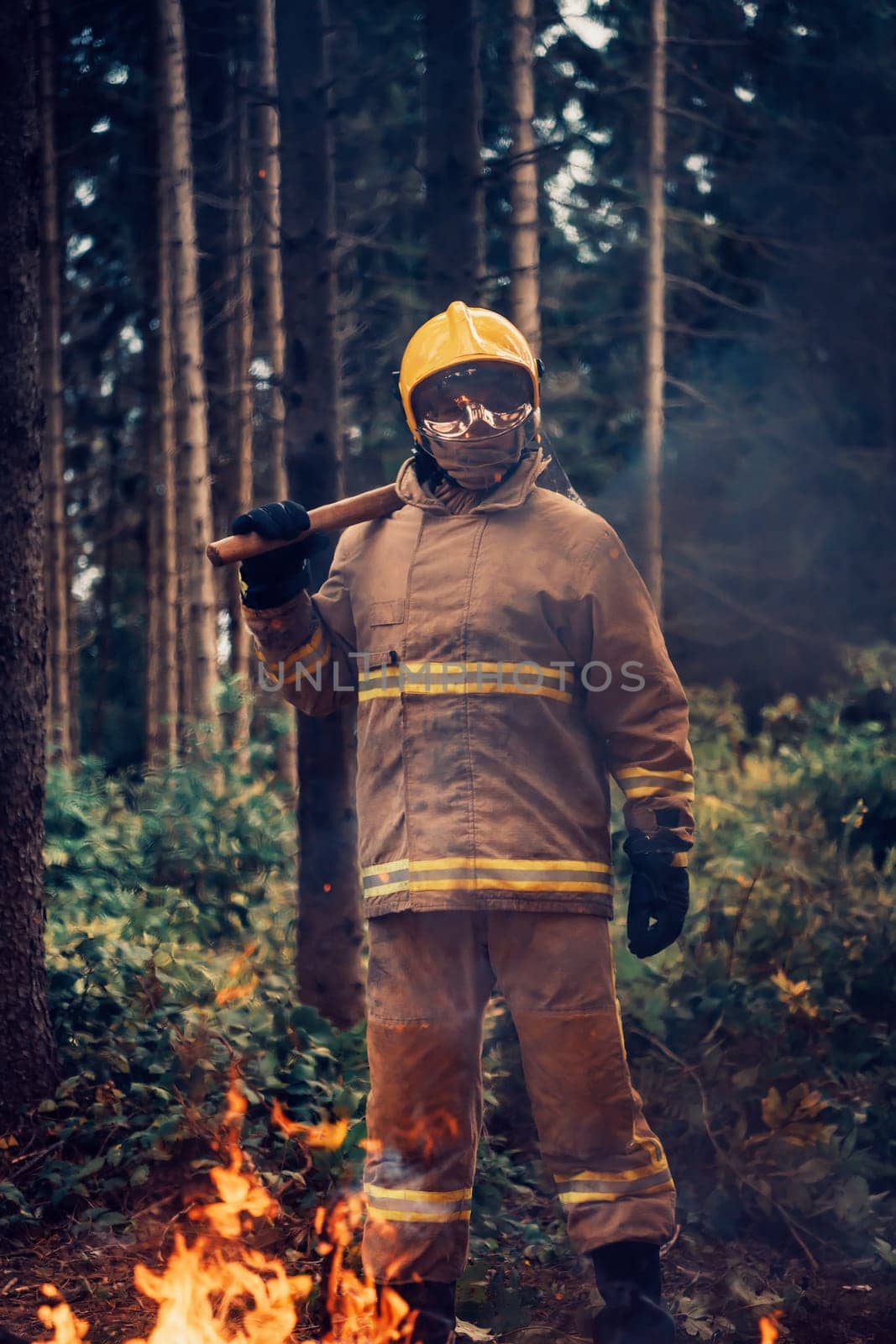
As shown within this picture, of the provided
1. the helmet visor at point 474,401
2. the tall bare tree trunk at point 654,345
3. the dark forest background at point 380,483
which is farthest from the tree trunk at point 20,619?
the tall bare tree trunk at point 654,345

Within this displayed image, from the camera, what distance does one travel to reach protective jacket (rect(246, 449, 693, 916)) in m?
3.37

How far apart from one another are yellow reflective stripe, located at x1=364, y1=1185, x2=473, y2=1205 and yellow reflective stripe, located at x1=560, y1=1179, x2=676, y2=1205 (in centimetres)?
29

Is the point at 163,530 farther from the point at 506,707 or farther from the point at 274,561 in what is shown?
the point at 506,707

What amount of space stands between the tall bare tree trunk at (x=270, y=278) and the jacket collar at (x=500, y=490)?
187 centimetres

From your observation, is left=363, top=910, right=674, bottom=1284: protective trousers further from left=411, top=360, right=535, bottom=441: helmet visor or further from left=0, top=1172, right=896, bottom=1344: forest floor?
left=411, top=360, right=535, bottom=441: helmet visor

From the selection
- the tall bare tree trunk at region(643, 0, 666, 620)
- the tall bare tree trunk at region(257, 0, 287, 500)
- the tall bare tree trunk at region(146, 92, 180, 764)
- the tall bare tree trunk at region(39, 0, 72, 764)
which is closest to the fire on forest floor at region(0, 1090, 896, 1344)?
the tall bare tree trunk at region(257, 0, 287, 500)

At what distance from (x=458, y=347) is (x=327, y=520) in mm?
623

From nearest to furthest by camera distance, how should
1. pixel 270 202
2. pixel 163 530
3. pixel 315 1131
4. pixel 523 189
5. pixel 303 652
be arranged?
pixel 303 652
pixel 315 1131
pixel 523 189
pixel 270 202
pixel 163 530

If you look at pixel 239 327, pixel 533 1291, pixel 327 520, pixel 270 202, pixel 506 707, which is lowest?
pixel 533 1291

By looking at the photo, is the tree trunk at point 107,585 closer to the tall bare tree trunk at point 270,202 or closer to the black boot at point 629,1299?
the tall bare tree trunk at point 270,202

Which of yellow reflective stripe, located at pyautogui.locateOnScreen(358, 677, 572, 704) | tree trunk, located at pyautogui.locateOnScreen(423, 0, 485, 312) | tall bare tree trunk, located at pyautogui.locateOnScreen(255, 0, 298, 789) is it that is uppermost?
tall bare tree trunk, located at pyautogui.locateOnScreen(255, 0, 298, 789)

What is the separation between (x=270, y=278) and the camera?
1397cm

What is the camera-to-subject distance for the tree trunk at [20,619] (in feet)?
14.4

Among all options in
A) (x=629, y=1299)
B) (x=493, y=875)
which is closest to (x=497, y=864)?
(x=493, y=875)
